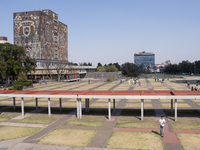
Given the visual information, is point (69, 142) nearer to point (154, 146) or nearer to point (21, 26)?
point (154, 146)

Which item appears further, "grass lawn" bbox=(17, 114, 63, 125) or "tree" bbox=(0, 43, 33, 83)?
"tree" bbox=(0, 43, 33, 83)

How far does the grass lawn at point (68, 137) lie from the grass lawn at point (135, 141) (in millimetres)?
1740

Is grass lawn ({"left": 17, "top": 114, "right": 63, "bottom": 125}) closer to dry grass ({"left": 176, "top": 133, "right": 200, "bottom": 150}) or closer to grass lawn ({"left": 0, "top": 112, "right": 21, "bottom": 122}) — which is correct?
grass lawn ({"left": 0, "top": 112, "right": 21, "bottom": 122})

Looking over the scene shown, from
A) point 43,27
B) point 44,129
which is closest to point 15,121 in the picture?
point 44,129

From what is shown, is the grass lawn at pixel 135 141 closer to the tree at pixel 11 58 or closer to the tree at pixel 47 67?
the tree at pixel 11 58

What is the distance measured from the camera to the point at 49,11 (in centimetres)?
9125

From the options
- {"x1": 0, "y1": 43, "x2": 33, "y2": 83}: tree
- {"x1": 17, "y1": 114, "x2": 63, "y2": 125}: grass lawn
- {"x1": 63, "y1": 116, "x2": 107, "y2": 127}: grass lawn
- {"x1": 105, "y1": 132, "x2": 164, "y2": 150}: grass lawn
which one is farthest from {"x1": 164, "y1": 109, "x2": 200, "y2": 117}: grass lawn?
{"x1": 0, "y1": 43, "x2": 33, "y2": 83}: tree

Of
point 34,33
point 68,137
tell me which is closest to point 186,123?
point 68,137

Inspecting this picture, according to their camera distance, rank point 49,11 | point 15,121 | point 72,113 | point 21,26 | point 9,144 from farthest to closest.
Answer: point 49,11
point 21,26
point 72,113
point 15,121
point 9,144

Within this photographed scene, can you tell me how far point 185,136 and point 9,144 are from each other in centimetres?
1285

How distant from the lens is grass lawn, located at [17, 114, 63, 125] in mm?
18392

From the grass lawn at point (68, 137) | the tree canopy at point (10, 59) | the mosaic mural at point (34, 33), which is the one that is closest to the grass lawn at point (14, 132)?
the grass lawn at point (68, 137)

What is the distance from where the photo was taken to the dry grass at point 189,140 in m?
11.8

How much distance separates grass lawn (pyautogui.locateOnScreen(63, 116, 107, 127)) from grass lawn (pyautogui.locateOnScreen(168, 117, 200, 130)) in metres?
6.56
